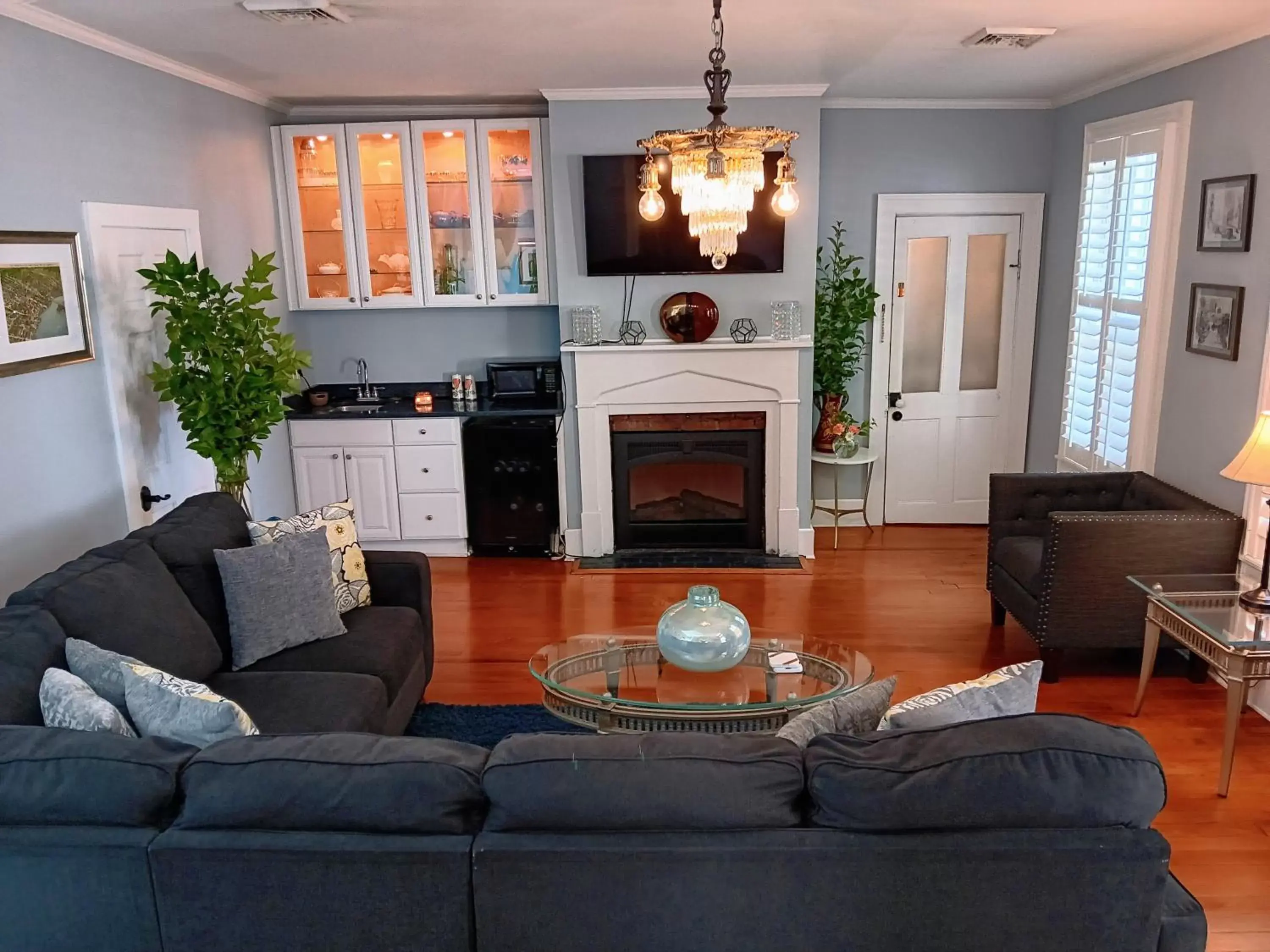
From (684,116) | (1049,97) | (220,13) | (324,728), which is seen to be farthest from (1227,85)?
(324,728)

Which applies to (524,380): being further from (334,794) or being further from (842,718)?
(334,794)

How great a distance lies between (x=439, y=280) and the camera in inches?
225

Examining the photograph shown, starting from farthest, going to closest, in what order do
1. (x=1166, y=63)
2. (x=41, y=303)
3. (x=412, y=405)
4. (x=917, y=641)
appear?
(x=412, y=405)
(x=917, y=641)
(x=1166, y=63)
(x=41, y=303)

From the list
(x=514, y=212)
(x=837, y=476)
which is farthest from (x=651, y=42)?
(x=837, y=476)

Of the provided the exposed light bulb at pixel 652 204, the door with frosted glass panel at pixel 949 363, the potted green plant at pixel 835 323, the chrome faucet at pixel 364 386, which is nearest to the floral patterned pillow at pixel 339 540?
the exposed light bulb at pixel 652 204

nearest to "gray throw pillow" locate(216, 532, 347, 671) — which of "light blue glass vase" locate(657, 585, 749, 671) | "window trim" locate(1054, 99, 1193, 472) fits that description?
"light blue glass vase" locate(657, 585, 749, 671)

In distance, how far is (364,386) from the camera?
238 inches

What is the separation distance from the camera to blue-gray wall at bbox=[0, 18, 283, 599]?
10.7ft

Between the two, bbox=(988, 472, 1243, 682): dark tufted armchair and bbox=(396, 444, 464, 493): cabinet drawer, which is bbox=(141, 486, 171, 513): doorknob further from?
bbox=(988, 472, 1243, 682): dark tufted armchair

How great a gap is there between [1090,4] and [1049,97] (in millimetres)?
2470

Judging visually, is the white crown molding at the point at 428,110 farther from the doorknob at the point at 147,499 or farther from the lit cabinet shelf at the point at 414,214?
the doorknob at the point at 147,499

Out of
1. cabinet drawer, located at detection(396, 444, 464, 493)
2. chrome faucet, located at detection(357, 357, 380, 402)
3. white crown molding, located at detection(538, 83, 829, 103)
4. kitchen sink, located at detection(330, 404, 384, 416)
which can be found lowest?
cabinet drawer, located at detection(396, 444, 464, 493)

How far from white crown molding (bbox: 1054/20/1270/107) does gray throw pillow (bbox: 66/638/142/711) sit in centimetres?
447

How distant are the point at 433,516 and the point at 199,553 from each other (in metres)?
2.57
